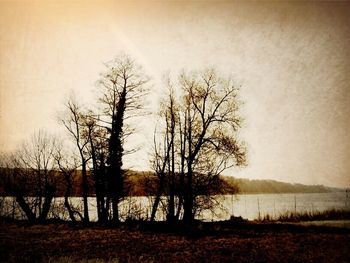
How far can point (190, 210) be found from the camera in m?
15.8

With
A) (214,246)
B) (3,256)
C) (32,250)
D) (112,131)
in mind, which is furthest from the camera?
(112,131)

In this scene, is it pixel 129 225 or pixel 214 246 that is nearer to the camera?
pixel 214 246

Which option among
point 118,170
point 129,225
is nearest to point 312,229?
point 129,225

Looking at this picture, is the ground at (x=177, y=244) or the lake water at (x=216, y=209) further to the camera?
the lake water at (x=216, y=209)

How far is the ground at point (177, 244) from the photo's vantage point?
7.97 metres

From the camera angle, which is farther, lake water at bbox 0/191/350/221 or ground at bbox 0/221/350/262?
lake water at bbox 0/191/350/221

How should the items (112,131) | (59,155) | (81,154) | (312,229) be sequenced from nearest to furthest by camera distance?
1. (312,229)
2. (112,131)
3. (81,154)
4. (59,155)

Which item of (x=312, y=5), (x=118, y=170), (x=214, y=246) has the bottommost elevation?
(x=214, y=246)

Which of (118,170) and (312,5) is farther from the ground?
(312,5)

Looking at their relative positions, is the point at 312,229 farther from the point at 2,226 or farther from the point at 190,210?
the point at 2,226

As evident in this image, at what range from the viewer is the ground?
797cm

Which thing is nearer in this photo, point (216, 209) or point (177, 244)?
point (177, 244)

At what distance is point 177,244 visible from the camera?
10.1 m

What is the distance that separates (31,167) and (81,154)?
242 inches
